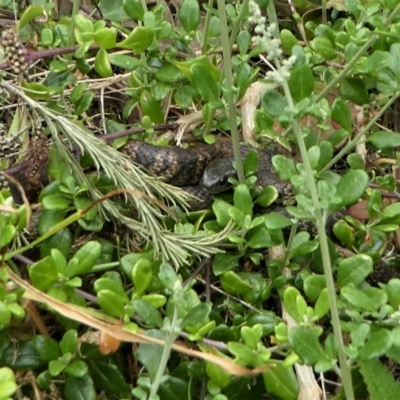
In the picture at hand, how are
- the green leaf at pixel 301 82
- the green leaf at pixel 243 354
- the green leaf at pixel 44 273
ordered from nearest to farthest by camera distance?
the green leaf at pixel 243 354, the green leaf at pixel 44 273, the green leaf at pixel 301 82

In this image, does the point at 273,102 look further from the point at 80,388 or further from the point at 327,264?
A: the point at 80,388

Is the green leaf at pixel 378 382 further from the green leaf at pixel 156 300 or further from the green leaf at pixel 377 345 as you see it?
the green leaf at pixel 156 300

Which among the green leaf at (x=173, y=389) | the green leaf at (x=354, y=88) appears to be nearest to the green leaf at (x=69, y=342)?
the green leaf at (x=173, y=389)

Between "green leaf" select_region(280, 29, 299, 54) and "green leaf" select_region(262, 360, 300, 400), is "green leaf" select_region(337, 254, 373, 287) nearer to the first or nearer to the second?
Result: "green leaf" select_region(262, 360, 300, 400)

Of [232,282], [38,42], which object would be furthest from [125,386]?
[38,42]

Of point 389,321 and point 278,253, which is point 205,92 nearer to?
point 278,253

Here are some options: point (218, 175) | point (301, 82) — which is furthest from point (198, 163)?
point (301, 82)

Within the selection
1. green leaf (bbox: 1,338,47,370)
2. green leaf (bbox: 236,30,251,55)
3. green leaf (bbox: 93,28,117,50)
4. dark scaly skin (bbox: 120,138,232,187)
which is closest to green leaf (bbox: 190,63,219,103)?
green leaf (bbox: 236,30,251,55)
